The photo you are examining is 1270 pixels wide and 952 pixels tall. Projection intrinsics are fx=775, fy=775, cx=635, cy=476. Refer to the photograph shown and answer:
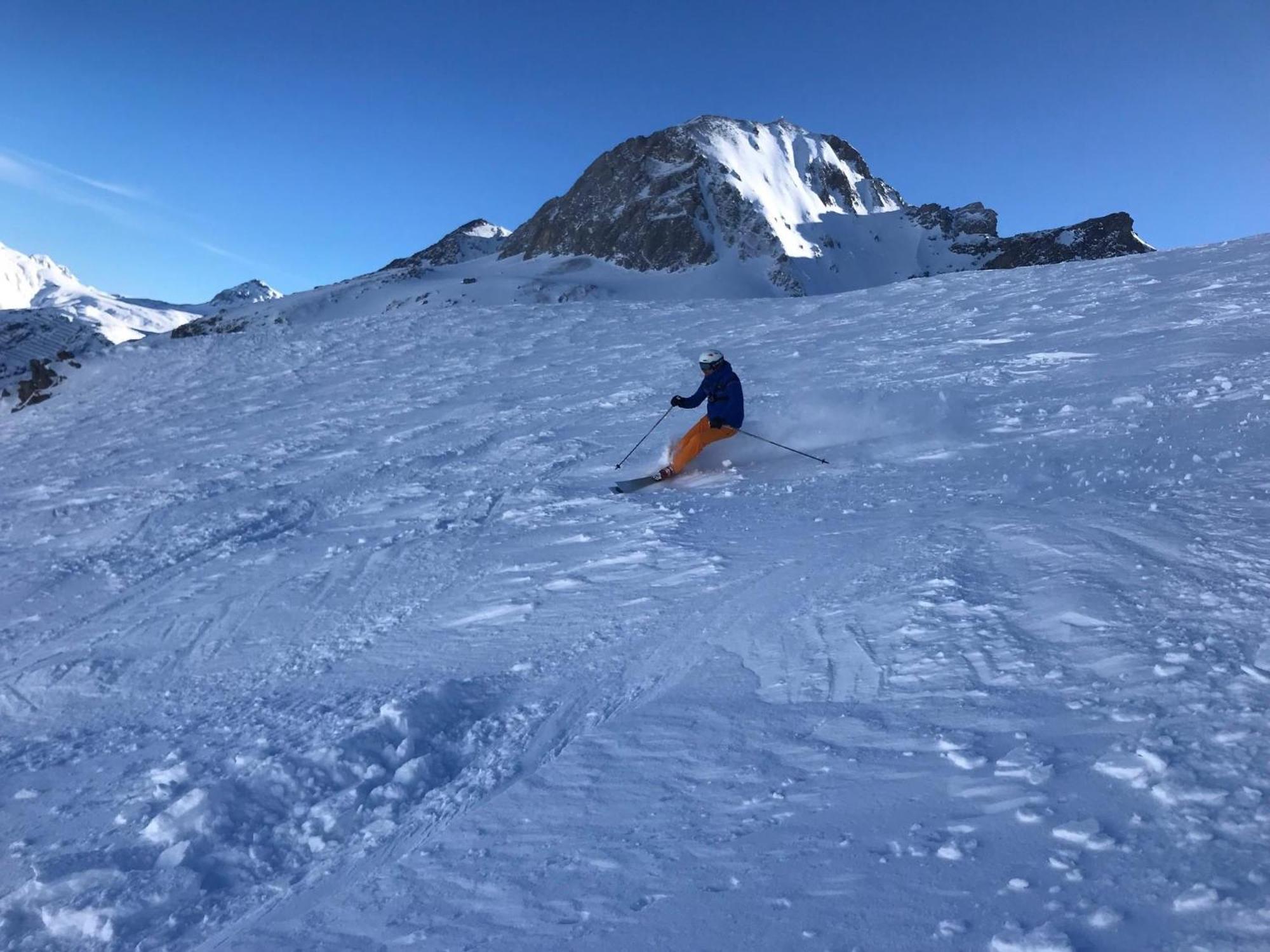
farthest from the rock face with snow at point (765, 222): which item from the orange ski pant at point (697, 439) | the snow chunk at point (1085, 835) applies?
the snow chunk at point (1085, 835)

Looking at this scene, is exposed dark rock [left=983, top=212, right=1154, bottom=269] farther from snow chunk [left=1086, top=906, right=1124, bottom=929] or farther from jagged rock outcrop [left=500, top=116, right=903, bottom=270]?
snow chunk [left=1086, top=906, right=1124, bottom=929]

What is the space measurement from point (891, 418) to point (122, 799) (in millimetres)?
8495

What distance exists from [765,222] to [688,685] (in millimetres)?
101014

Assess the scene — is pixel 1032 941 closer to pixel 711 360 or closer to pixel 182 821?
pixel 182 821

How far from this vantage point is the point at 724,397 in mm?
9156

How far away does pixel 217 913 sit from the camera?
3.06 meters

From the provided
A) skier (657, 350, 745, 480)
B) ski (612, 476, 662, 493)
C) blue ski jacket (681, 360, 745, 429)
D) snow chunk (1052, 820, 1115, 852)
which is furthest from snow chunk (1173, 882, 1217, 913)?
blue ski jacket (681, 360, 745, 429)

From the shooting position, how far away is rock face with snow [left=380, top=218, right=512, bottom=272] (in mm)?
107625

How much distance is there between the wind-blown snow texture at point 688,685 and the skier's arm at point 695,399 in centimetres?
68

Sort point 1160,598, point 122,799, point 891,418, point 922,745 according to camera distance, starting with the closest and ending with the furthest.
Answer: point 922,745 → point 122,799 → point 1160,598 → point 891,418

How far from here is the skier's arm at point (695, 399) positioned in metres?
9.34

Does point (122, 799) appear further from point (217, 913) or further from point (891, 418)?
point (891, 418)

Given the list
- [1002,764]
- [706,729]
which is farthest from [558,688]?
[1002,764]

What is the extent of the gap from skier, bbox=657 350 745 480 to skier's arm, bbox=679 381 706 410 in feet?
0.03
